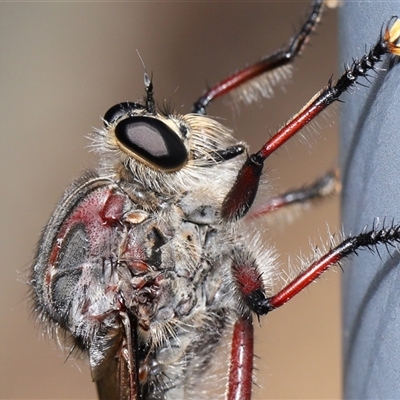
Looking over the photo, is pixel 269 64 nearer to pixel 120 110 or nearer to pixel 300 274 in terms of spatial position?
pixel 120 110

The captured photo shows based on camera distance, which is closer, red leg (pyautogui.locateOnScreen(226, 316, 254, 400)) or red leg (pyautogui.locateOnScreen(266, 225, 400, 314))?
red leg (pyautogui.locateOnScreen(266, 225, 400, 314))

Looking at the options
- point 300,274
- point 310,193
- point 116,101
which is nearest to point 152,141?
point 300,274

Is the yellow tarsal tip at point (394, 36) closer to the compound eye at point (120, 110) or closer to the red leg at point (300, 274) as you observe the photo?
the red leg at point (300, 274)

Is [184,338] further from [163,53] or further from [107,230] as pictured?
[163,53]

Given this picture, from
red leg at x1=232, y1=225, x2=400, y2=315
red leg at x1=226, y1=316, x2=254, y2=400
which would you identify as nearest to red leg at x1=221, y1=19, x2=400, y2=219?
red leg at x1=232, y1=225, x2=400, y2=315

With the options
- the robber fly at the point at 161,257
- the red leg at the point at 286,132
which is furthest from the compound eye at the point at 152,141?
the red leg at the point at 286,132

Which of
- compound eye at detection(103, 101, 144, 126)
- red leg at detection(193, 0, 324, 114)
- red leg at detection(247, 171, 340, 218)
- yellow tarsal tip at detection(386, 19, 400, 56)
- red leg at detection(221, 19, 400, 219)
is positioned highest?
red leg at detection(193, 0, 324, 114)

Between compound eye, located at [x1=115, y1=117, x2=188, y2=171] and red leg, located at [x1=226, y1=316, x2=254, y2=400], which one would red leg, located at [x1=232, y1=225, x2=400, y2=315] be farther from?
compound eye, located at [x1=115, y1=117, x2=188, y2=171]
